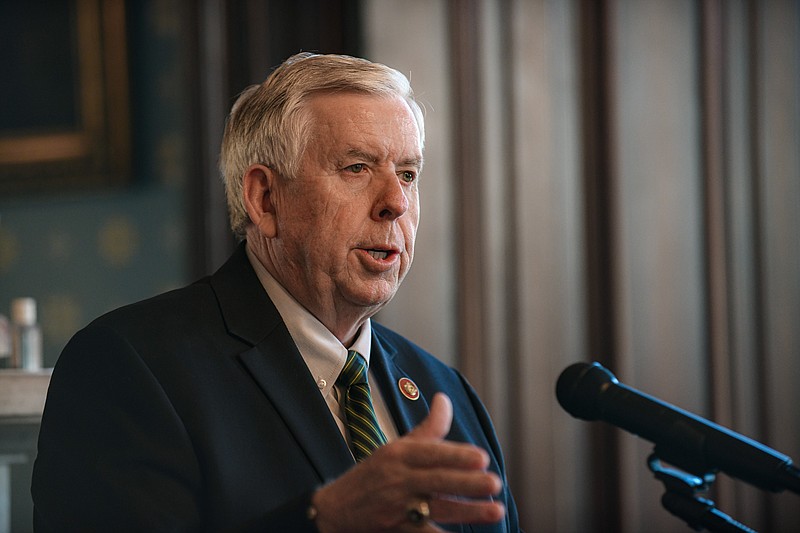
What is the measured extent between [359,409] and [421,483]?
0.68 metres

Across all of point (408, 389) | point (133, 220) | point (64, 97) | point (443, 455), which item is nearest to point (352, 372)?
point (408, 389)

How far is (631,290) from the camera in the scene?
3402 millimetres

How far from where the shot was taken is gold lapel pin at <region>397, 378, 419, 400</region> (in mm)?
2061

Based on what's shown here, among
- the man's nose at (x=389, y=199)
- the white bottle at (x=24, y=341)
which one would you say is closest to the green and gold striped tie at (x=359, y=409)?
the man's nose at (x=389, y=199)

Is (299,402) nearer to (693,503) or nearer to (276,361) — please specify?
(276,361)

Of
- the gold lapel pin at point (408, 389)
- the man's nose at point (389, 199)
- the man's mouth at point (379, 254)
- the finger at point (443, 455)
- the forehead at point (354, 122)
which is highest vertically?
the forehead at point (354, 122)

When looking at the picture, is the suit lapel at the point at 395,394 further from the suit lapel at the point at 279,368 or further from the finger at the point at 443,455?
the finger at the point at 443,455

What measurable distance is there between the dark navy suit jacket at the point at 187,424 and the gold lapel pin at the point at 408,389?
0.27ft

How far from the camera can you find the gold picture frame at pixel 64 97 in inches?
170

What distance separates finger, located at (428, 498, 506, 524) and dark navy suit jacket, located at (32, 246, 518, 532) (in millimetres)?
206

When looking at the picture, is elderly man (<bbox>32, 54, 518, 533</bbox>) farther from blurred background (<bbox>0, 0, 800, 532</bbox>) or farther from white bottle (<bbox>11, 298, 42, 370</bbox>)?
white bottle (<bbox>11, 298, 42, 370</bbox>)

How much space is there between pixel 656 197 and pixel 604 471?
36.7 inches

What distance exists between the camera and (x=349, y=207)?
193 centimetres

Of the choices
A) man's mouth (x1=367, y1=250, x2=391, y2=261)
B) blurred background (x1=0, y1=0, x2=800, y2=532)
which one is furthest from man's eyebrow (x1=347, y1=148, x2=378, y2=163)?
blurred background (x1=0, y1=0, x2=800, y2=532)
